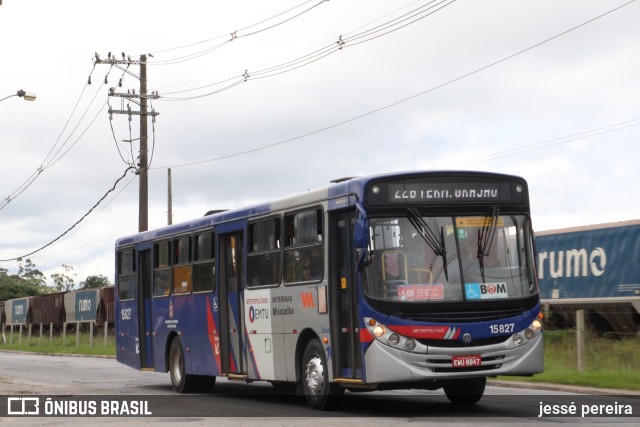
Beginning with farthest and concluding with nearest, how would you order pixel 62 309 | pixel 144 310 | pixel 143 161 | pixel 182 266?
pixel 62 309, pixel 143 161, pixel 144 310, pixel 182 266

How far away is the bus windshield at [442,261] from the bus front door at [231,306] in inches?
176

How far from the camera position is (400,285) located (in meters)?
13.9

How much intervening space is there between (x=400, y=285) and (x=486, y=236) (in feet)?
4.39

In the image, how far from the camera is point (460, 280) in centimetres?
1398

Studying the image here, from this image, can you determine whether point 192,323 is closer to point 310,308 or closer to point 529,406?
point 310,308

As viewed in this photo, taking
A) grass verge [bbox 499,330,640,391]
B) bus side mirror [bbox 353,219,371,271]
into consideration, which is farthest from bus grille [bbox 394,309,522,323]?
grass verge [bbox 499,330,640,391]

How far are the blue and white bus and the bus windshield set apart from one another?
Result: 0.01m

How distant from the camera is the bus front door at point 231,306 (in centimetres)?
1812

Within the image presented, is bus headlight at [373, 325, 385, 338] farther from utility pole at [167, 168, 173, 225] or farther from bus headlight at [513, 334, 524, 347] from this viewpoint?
utility pole at [167, 168, 173, 225]

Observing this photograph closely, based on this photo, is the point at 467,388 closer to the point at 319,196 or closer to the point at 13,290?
the point at 319,196

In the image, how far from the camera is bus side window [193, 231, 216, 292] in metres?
19.1

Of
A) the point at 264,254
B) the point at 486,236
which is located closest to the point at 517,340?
the point at 486,236

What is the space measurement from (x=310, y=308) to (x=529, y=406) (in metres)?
3.30

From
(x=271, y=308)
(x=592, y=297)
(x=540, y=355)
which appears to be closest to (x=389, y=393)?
(x=271, y=308)
